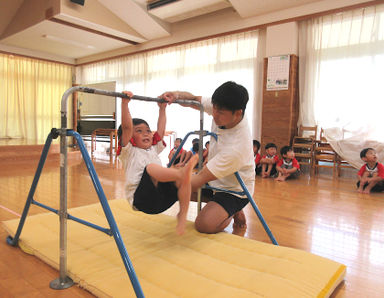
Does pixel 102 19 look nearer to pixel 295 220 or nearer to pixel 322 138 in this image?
pixel 322 138

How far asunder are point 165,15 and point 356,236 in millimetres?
5534

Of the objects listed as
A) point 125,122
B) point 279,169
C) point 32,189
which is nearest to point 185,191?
point 125,122

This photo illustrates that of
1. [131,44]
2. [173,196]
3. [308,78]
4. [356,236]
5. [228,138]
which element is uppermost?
[131,44]

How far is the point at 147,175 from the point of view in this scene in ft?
5.04

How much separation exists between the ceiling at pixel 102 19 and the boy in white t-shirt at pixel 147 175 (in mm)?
4289

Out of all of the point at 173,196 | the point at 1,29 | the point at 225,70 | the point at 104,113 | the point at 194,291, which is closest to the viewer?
the point at 194,291

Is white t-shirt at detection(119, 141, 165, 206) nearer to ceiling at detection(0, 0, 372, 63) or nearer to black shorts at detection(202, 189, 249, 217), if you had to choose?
black shorts at detection(202, 189, 249, 217)

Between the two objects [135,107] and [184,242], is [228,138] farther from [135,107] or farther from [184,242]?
[135,107]

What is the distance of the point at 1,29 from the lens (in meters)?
7.34

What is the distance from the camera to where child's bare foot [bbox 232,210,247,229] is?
2.20m

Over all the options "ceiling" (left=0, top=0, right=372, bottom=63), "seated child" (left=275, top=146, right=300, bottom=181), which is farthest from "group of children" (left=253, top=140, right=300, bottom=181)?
"ceiling" (left=0, top=0, right=372, bottom=63)

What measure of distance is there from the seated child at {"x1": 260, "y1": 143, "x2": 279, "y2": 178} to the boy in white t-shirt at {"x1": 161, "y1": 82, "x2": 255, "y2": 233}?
2.78 m

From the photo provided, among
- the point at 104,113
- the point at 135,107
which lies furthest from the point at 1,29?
the point at 135,107

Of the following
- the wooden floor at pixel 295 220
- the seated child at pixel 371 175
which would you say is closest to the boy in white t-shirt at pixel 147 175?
the wooden floor at pixel 295 220
